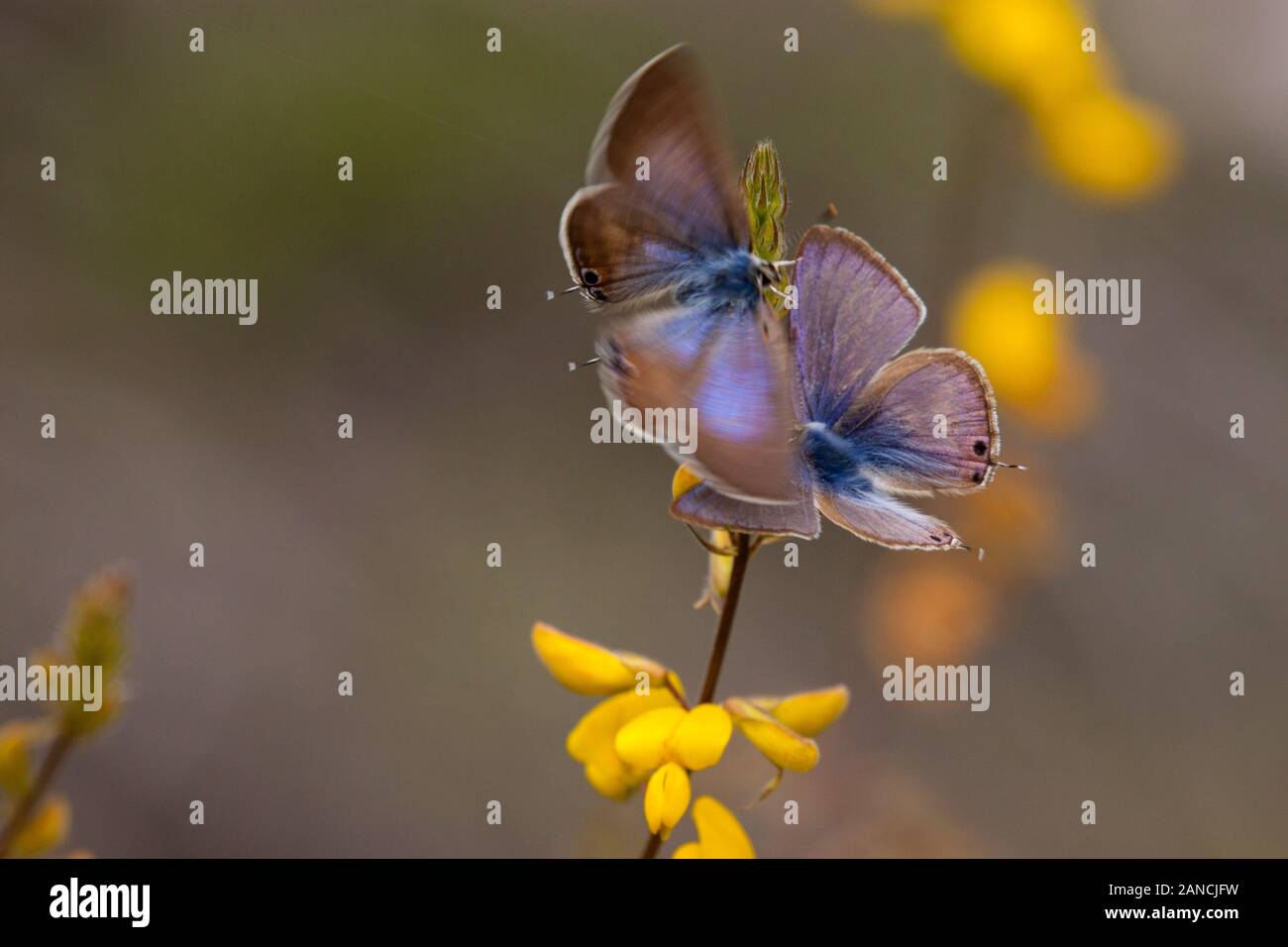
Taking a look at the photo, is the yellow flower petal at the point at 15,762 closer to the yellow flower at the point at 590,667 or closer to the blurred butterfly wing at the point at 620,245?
the yellow flower at the point at 590,667

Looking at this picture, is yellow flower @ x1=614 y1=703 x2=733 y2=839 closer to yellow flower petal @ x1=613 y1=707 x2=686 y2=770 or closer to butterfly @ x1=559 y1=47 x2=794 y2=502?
yellow flower petal @ x1=613 y1=707 x2=686 y2=770

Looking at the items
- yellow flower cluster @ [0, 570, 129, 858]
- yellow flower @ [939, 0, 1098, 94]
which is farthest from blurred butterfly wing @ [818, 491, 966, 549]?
yellow flower @ [939, 0, 1098, 94]

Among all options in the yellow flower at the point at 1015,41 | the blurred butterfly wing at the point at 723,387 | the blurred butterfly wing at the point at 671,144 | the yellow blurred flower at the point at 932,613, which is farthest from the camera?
the yellow blurred flower at the point at 932,613

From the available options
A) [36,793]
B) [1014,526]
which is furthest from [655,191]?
[1014,526]

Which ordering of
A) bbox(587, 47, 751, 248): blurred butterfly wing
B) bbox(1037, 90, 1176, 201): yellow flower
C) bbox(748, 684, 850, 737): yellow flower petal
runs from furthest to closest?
bbox(1037, 90, 1176, 201): yellow flower
bbox(748, 684, 850, 737): yellow flower petal
bbox(587, 47, 751, 248): blurred butterfly wing

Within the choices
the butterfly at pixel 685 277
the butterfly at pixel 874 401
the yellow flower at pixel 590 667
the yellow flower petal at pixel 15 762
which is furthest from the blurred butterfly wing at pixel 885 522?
the yellow flower petal at pixel 15 762
